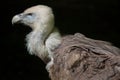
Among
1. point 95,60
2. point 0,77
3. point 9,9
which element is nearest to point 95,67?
point 95,60

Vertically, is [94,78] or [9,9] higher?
[94,78]

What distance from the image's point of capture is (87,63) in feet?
10.5

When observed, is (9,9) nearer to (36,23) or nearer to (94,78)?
(36,23)

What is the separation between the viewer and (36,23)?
3.75 m

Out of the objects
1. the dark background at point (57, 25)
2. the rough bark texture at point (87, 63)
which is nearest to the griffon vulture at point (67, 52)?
the rough bark texture at point (87, 63)

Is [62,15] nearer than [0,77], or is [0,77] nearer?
[0,77]

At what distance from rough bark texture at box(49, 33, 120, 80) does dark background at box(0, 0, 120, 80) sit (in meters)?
2.27

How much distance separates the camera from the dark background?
5734 millimetres

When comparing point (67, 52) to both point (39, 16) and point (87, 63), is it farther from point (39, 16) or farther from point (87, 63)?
point (39, 16)

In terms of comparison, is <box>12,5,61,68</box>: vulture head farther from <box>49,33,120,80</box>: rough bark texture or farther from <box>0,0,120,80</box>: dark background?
<box>0,0,120,80</box>: dark background

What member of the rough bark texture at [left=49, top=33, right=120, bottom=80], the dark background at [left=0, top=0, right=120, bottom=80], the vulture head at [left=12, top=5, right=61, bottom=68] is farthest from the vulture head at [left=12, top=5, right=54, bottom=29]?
the dark background at [left=0, top=0, right=120, bottom=80]

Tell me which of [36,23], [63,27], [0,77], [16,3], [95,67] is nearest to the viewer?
[95,67]

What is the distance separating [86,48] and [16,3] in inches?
139

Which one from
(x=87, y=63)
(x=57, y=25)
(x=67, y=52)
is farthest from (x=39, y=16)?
(x=57, y=25)
